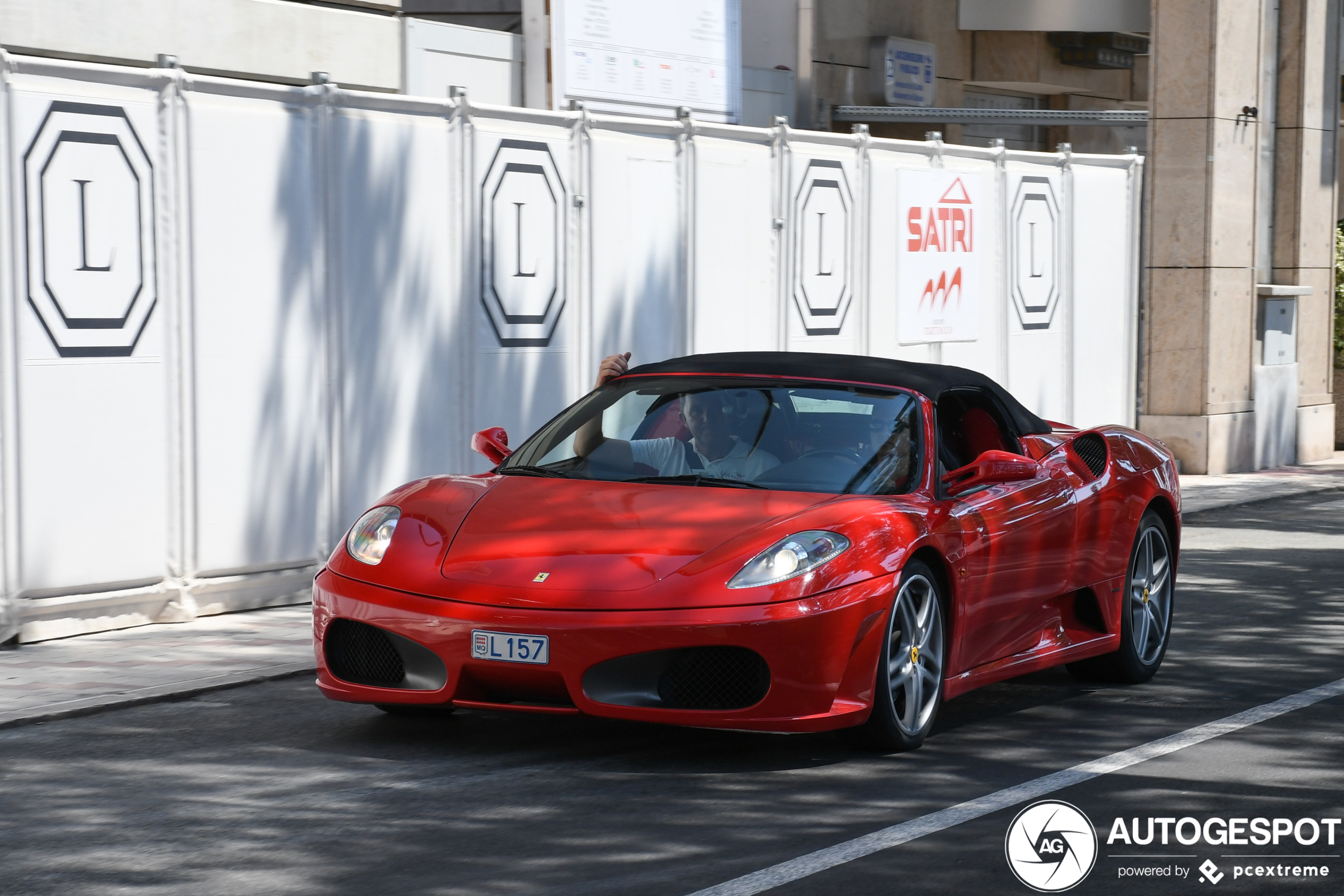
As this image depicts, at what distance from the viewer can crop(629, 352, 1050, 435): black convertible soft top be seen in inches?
294

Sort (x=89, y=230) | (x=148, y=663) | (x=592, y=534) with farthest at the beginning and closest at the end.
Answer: (x=89, y=230) → (x=148, y=663) → (x=592, y=534)

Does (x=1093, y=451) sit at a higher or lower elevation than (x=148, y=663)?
higher

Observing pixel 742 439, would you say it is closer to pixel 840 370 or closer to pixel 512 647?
pixel 840 370

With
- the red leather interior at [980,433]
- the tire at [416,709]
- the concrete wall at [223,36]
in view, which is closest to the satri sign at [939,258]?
the concrete wall at [223,36]

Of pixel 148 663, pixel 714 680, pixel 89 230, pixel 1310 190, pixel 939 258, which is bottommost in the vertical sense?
pixel 148 663

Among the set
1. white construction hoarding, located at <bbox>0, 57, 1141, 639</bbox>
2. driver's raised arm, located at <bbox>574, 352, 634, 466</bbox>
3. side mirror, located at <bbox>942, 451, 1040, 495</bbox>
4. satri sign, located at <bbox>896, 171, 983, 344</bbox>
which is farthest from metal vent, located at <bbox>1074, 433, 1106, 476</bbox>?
satri sign, located at <bbox>896, 171, 983, 344</bbox>

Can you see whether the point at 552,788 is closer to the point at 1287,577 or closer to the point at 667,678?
the point at 667,678

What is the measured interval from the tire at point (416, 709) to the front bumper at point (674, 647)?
71 millimetres

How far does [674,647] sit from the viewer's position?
6070 millimetres

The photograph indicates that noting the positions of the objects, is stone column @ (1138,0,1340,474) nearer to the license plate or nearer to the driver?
the driver

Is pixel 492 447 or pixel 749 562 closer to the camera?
pixel 749 562

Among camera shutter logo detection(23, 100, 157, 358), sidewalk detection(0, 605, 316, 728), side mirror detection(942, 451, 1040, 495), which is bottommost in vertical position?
sidewalk detection(0, 605, 316, 728)

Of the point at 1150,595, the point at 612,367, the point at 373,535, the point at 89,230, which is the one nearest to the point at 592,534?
the point at 373,535

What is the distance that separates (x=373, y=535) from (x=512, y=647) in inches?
33.6
